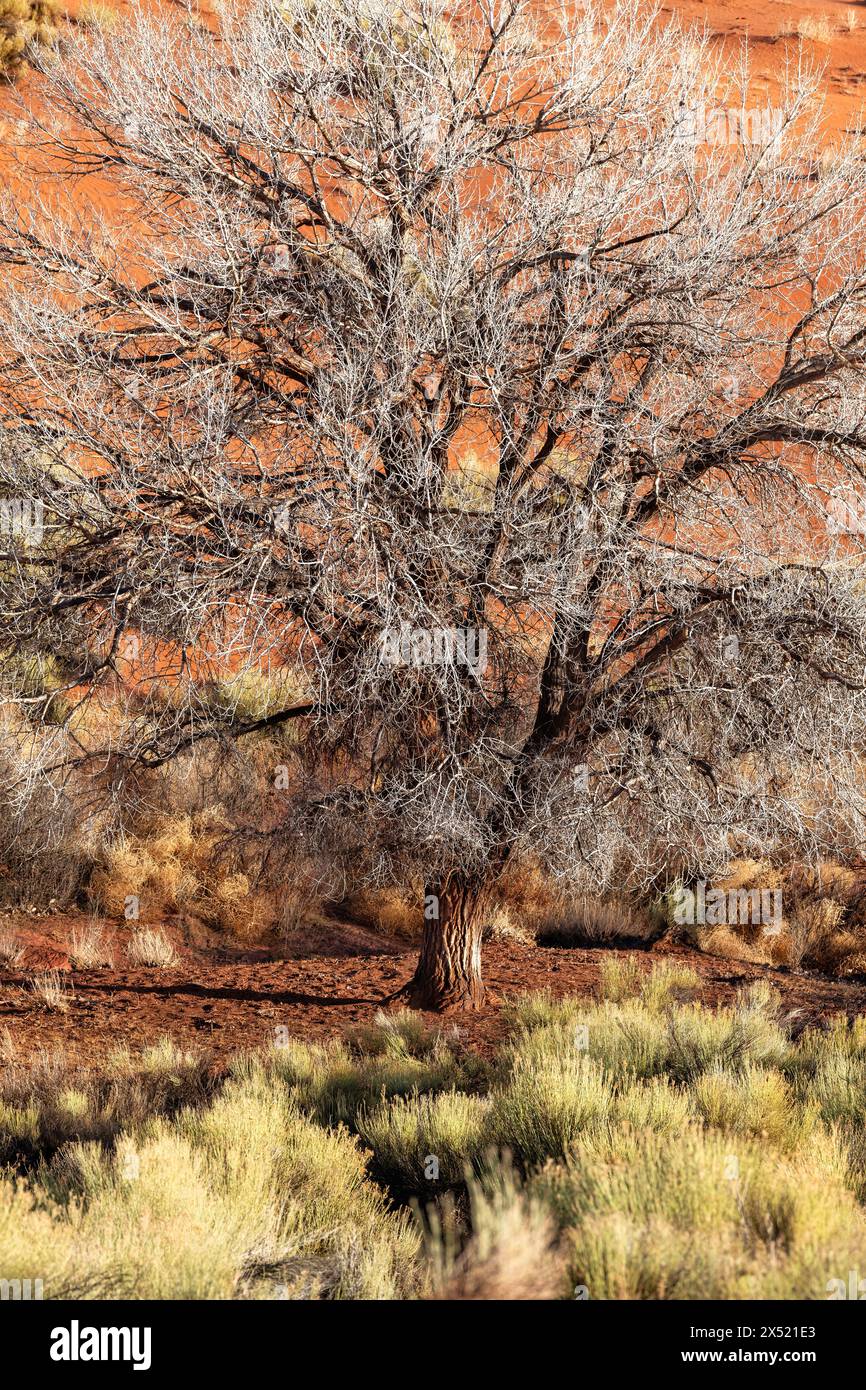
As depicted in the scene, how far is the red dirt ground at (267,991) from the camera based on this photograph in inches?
356

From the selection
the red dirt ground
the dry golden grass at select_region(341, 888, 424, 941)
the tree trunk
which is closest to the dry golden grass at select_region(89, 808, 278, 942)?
the red dirt ground

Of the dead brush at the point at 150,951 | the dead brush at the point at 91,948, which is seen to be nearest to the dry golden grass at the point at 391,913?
the dead brush at the point at 150,951

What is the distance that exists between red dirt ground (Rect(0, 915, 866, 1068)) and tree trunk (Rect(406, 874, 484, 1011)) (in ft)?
0.75

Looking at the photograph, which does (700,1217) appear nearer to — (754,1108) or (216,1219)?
(216,1219)

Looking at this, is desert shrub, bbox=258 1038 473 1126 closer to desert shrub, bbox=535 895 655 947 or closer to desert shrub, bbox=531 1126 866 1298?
desert shrub, bbox=531 1126 866 1298

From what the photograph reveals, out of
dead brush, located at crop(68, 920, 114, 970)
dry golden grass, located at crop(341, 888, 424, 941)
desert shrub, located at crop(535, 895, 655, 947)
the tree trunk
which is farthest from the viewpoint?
dry golden grass, located at crop(341, 888, 424, 941)

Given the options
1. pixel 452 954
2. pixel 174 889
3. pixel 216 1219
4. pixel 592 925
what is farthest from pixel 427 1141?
pixel 174 889

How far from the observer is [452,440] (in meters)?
8.80

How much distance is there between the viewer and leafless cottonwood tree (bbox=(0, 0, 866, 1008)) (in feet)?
25.1

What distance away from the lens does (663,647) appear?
326 inches

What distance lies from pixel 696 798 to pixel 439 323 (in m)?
3.55

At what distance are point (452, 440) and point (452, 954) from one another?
3949mm

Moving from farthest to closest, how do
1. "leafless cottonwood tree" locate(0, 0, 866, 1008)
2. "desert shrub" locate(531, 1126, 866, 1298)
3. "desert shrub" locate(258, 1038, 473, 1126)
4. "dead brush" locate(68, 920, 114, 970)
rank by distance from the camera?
"dead brush" locate(68, 920, 114, 970), "leafless cottonwood tree" locate(0, 0, 866, 1008), "desert shrub" locate(258, 1038, 473, 1126), "desert shrub" locate(531, 1126, 866, 1298)
